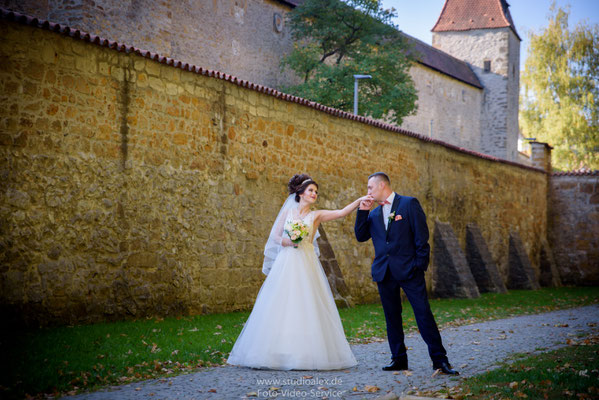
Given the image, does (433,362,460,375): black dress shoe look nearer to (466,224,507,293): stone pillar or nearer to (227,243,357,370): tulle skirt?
(227,243,357,370): tulle skirt

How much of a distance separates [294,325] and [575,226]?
22.1 metres

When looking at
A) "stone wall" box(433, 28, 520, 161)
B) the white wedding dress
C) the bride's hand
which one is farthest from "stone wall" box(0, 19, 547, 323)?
"stone wall" box(433, 28, 520, 161)

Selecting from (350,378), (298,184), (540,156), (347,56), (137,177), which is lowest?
(350,378)

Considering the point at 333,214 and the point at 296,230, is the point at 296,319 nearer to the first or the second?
the point at 296,230

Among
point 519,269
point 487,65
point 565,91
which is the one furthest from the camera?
point 487,65

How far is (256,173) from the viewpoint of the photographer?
38.0 feet

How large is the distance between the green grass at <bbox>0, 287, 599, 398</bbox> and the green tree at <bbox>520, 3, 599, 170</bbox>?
34.8 m

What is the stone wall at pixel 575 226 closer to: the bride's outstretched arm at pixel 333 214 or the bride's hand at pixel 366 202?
the bride's outstretched arm at pixel 333 214

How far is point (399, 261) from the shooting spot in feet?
20.4

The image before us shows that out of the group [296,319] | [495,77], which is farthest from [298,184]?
[495,77]

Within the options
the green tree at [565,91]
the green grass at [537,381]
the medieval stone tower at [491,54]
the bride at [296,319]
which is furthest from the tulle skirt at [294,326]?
the medieval stone tower at [491,54]

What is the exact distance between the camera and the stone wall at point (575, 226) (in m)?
25.0

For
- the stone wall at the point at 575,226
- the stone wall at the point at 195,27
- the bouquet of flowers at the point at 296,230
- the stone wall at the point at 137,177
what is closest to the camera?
the bouquet of flowers at the point at 296,230

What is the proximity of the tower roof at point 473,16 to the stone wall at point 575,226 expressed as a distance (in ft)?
78.4
